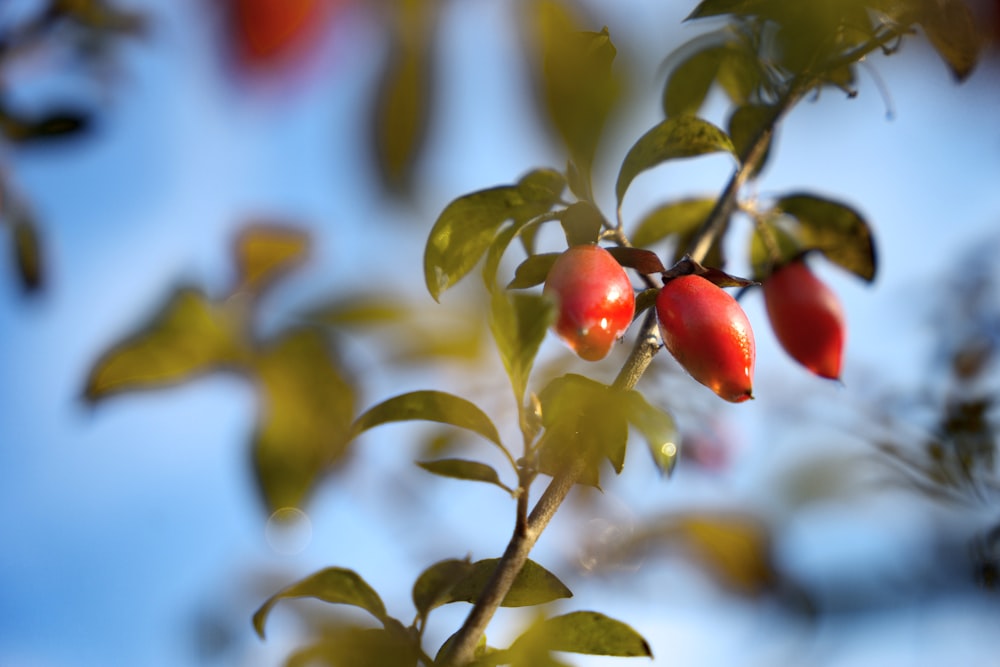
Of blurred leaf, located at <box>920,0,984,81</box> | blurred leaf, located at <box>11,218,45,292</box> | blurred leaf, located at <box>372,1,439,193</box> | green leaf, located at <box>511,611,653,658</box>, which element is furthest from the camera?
blurred leaf, located at <box>11,218,45,292</box>

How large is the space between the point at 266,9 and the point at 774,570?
1.06 meters

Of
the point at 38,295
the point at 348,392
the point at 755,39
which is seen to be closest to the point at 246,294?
the point at 348,392

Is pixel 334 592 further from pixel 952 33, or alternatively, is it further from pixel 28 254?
pixel 28 254

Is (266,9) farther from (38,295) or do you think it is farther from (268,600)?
(38,295)

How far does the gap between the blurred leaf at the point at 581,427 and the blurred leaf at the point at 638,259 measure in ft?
0.48

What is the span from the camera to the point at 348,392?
487mm

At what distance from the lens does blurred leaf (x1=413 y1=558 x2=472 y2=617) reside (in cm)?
58

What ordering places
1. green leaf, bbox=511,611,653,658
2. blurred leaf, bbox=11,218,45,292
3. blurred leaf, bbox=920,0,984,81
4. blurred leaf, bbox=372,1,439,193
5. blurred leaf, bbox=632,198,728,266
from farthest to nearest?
blurred leaf, bbox=11,218,45,292
blurred leaf, bbox=632,198,728,266
blurred leaf, bbox=920,0,984,81
green leaf, bbox=511,611,653,658
blurred leaf, bbox=372,1,439,193

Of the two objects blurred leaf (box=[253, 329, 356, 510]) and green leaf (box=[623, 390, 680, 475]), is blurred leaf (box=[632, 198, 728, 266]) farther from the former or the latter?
blurred leaf (box=[253, 329, 356, 510])

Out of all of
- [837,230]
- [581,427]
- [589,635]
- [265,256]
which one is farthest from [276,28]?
[837,230]

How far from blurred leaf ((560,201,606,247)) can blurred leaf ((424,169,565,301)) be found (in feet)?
0.11

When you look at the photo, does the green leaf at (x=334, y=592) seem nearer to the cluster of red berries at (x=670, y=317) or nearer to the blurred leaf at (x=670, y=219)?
the cluster of red berries at (x=670, y=317)

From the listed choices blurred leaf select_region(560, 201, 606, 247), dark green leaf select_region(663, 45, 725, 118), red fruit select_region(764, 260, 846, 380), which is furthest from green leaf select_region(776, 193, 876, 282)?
blurred leaf select_region(560, 201, 606, 247)

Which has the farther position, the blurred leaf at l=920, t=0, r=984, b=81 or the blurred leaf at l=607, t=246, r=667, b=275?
the blurred leaf at l=920, t=0, r=984, b=81
